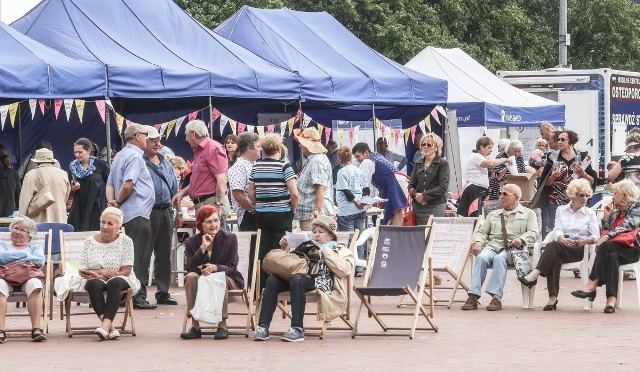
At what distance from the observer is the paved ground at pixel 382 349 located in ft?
34.2

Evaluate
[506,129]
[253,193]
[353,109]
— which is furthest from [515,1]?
[253,193]

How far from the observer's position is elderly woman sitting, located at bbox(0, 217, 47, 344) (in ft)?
39.4

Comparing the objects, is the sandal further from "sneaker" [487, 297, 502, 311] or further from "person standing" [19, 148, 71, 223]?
"person standing" [19, 148, 71, 223]

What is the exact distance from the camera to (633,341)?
11.8 meters

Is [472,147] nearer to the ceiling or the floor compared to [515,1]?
nearer to the floor

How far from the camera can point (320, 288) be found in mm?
12297

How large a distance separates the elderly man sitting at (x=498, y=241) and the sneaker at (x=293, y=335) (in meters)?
3.11

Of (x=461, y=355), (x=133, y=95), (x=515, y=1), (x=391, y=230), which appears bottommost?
(x=461, y=355)

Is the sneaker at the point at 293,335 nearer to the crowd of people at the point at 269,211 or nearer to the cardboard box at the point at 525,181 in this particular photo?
the crowd of people at the point at 269,211

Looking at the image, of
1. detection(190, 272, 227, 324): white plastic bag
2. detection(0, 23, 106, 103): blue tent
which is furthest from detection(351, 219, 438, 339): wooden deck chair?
detection(0, 23, 106, 103): blue tent

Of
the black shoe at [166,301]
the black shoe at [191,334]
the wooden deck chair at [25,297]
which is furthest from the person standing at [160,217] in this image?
the black shoe at [191,334]

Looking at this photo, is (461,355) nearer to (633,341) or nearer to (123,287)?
(633,341)

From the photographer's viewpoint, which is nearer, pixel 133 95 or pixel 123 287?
pixel 123 287

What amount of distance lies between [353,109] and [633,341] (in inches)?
604
